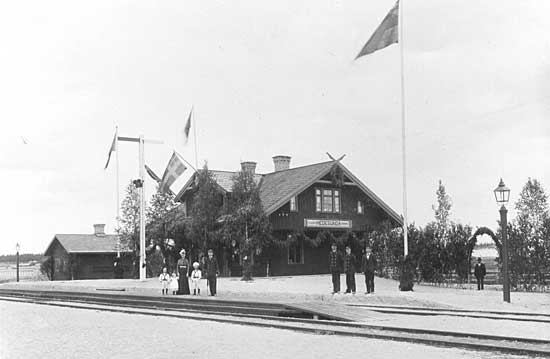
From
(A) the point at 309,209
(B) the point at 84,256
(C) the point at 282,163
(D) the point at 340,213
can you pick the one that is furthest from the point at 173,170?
(B) the point at 84,256

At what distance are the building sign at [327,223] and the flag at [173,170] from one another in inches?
342

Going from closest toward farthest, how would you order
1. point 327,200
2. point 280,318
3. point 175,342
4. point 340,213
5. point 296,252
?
point 175,342
point 280,318
point 296,252
point 327,200
point 340,213

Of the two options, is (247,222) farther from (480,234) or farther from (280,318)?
(280,318)

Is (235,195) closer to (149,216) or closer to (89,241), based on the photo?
(149,216)

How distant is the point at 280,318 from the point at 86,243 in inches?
1451

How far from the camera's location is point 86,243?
167ft

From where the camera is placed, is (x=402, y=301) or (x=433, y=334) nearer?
(x=433, y=334)

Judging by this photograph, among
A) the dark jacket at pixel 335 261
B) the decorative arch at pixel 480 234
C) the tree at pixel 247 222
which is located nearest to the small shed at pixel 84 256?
the tree at pixel 247 222

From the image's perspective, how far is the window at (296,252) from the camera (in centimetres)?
3997

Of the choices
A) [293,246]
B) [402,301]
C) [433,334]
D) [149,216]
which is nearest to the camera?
[433,334]

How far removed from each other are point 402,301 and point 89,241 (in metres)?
34.4

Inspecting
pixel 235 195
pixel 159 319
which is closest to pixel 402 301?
pixel 159 319

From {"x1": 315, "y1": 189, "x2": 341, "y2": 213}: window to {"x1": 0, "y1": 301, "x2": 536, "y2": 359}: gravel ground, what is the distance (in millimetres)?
23883

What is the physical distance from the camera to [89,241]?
5128 cm
